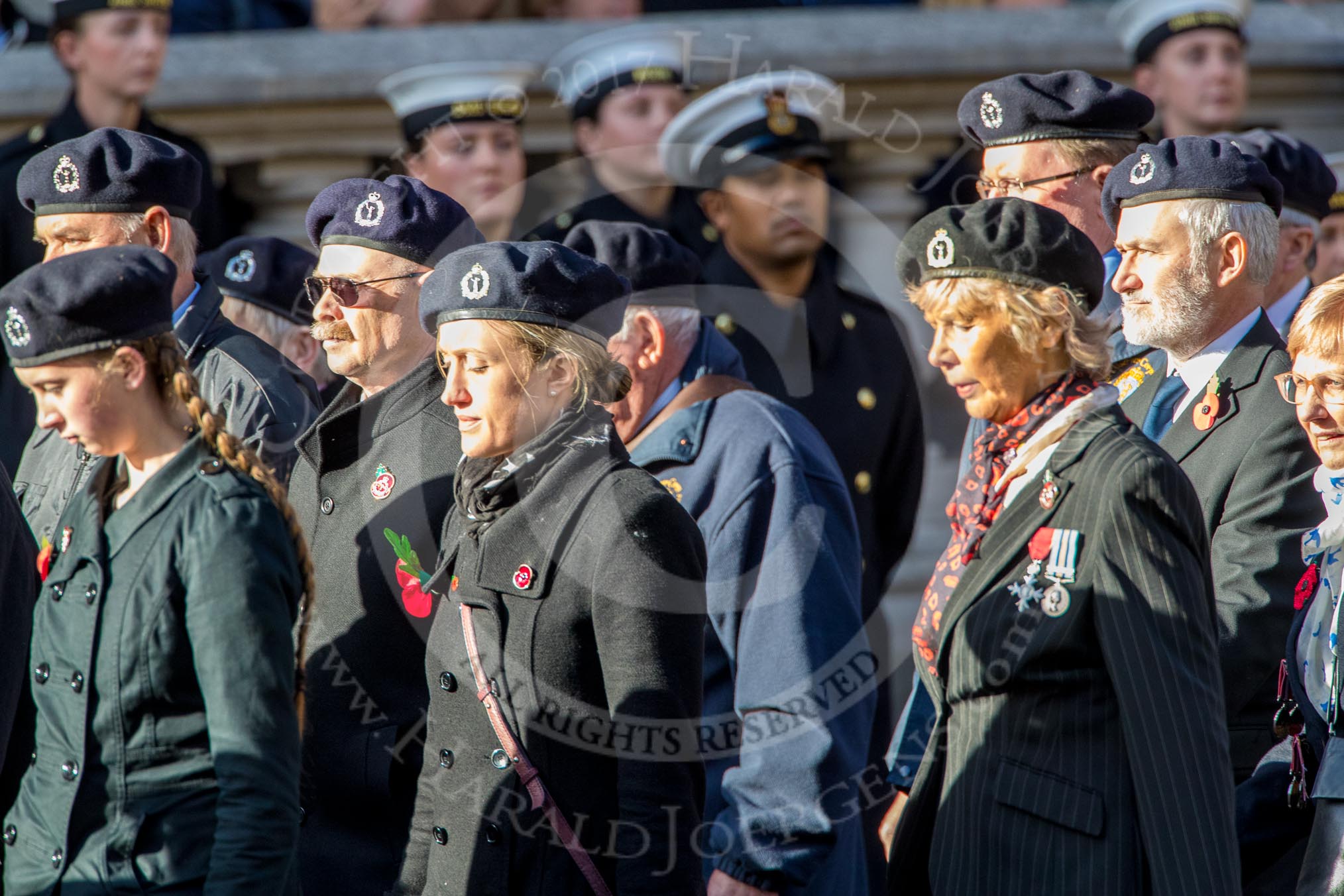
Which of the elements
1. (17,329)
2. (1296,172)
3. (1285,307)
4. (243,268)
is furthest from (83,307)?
(1296,172)

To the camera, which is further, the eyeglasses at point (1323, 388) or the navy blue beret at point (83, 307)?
the eyeglasses at point (1323, 388)

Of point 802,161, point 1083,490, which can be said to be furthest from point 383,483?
point 802,161

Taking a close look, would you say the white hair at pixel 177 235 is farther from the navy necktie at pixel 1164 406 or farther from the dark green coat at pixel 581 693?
the navy necktie at pixel 1164 406

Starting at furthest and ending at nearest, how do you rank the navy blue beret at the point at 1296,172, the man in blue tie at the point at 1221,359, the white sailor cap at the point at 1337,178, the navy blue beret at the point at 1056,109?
the white sailor cap at the point at 1337,178
the navy blue beret at the point at 1296,172
the navy blue beret at the point at 1056,109
the man in blue tie at the point at 1221,359

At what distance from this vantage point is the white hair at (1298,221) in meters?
4.78

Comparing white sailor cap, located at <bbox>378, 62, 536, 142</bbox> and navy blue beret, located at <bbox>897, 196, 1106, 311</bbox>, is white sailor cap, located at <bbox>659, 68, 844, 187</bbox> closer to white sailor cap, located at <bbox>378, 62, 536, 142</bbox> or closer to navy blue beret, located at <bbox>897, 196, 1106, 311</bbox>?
white sailor cap, located at <bbox>378, 62, 536, 142</bbox>

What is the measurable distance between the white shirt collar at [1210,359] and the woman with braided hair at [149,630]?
1.93 m

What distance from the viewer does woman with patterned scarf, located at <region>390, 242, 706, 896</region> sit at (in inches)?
122

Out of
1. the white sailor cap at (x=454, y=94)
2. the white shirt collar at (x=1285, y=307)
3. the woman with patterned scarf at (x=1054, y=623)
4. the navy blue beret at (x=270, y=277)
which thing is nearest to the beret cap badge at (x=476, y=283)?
the woman with patterned scarf at (x=1054, y=623)

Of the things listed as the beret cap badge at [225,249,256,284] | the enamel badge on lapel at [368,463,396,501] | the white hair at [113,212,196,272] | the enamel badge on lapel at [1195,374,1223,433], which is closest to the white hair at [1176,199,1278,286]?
the enamel badge on lapel at [1195,374,1223,433]

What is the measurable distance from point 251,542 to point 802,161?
299cm

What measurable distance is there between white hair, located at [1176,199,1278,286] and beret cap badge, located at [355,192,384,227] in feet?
5.59

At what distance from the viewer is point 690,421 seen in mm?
4160

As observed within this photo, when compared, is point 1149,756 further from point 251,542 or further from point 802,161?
point 802,161
